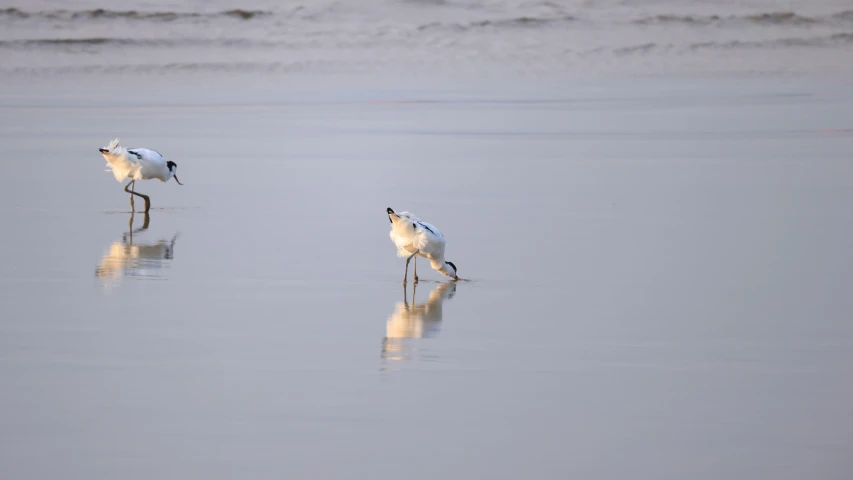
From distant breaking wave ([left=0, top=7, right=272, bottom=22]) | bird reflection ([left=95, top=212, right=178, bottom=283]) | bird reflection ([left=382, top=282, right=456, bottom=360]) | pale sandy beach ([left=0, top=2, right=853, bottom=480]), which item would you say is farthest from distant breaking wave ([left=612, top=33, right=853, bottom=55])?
bird reflection ([left=382, top=282, right=456, bottom=360])

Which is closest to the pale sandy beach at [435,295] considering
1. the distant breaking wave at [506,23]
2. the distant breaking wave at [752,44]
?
the distant breaking wave at [752,44]

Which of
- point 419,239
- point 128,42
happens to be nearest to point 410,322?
point 419,239

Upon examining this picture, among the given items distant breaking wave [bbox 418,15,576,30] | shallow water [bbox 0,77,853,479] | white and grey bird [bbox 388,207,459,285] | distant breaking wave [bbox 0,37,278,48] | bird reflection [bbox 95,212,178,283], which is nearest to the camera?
shallow water [bbox 0,77,853,479]

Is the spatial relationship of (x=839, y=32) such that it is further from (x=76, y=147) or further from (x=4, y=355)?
(x=4, y=355)

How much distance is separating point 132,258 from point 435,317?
3073 millimetres

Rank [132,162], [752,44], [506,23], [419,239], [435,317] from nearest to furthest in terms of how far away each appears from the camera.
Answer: [435,317] < [419,239] < [132,162] < [752,44] < [506,23]

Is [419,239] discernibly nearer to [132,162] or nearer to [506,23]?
[132,162]

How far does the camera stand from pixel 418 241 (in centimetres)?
884

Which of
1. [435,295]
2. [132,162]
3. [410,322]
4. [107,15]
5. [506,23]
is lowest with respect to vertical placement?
[410,322]

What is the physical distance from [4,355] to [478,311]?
2864 millimetres

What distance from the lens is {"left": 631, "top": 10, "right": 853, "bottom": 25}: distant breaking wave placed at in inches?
1561

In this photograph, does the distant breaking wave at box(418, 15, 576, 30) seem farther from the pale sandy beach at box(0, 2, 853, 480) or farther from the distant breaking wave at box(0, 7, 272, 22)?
the pale sandy beach at box(0, 2, 853, 480)

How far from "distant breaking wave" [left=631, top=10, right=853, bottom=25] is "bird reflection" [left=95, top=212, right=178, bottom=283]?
30866 mm

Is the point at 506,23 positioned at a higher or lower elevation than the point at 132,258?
higher
